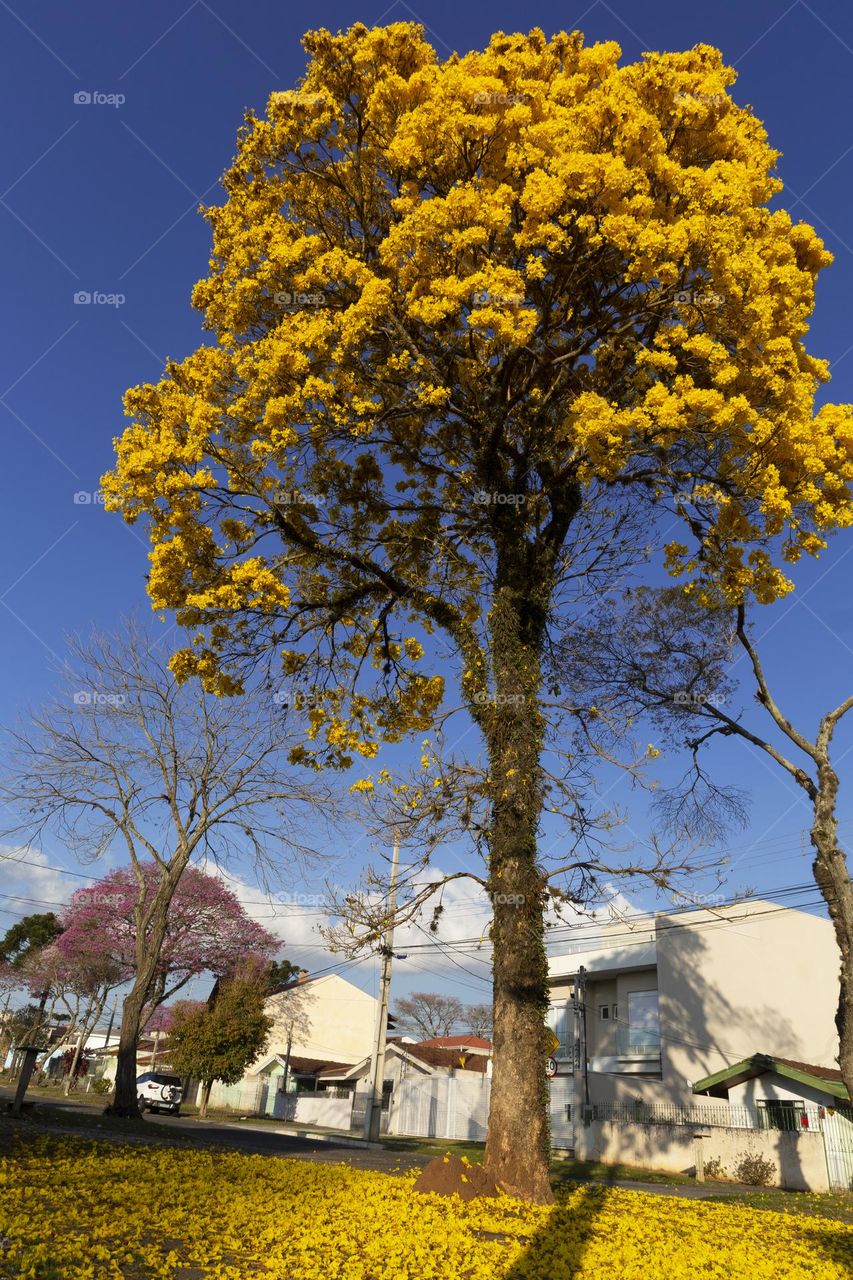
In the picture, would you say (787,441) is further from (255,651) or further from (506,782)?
(255,651)

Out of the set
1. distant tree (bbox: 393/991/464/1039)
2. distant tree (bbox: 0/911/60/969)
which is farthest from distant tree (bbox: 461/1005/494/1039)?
distant tree (bbox: 0/911/60/969)

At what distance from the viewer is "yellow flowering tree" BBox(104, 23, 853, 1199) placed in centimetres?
855

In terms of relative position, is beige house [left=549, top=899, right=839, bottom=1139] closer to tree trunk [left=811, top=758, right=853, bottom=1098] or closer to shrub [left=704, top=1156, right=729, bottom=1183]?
shrub [left=704, top=1156, right=729, bottom=1183]

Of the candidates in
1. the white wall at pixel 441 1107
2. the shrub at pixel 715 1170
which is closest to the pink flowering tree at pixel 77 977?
the white wall at pixel 441 1107

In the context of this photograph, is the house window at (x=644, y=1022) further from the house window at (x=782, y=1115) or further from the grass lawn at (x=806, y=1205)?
the grass lawn at (x=806, y=1205)

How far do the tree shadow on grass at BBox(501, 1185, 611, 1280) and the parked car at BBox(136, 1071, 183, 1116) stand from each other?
86.4 ft

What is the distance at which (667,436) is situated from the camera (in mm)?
8961

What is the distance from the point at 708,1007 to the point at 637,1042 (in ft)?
9.40

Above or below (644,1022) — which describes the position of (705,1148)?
below

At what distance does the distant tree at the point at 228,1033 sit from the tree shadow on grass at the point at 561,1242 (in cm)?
2501

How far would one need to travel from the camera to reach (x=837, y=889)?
45.6 feet

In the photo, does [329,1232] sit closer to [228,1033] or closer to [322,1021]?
[228,1033]

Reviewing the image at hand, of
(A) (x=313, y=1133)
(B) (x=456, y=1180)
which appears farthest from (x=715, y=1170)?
(B) (x=456, y=1180)

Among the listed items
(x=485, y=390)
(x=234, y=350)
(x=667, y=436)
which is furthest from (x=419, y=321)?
(x=667, y=436)
